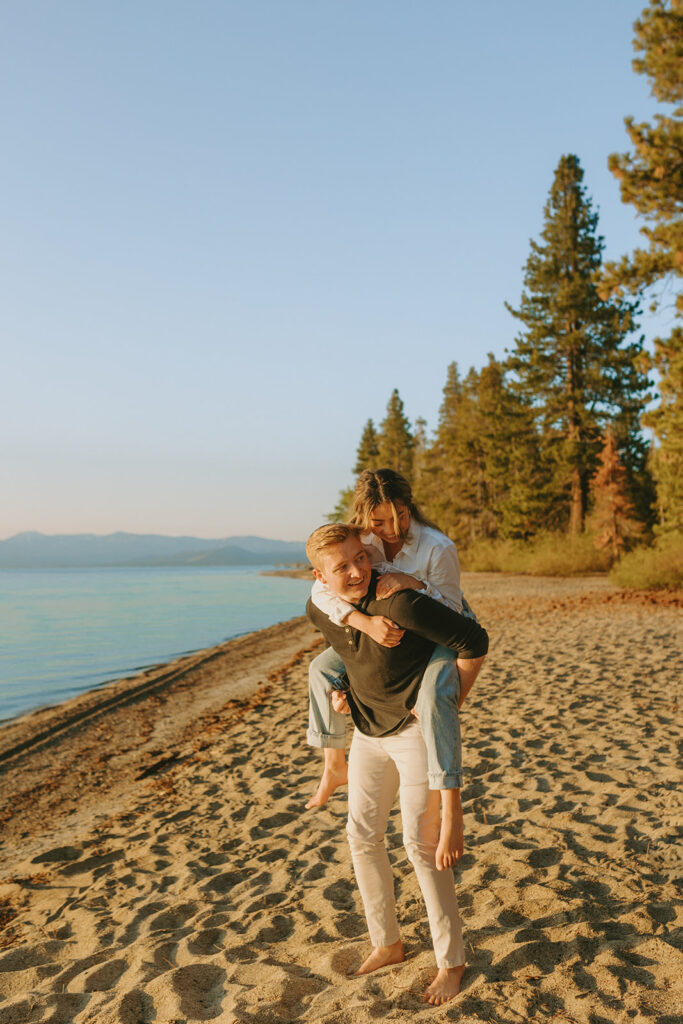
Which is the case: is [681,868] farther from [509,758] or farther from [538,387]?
[538,387]

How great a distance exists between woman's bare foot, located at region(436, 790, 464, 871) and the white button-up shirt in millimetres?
722

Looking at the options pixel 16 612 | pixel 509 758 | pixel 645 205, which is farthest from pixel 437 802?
pixel 16 612

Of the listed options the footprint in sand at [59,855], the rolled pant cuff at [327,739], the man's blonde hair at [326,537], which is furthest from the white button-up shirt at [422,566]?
the footprint in sand at [59,855]

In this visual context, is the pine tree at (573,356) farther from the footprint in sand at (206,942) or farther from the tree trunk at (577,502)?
the footprint in sand at (206,942)

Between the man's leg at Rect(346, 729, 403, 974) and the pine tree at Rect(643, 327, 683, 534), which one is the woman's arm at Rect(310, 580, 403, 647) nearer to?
the man's leg at Rect(346, 729, 403, 974)

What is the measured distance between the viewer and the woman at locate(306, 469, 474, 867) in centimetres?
251

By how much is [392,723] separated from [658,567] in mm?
19839

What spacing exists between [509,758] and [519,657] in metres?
5.34

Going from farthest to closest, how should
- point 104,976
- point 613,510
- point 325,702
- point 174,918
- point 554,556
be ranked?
point 554,556, point 613,510, point 174,918, point 104,976, point 325,702

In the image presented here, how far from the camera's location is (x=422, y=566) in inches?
105

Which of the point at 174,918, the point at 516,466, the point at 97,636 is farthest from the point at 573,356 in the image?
the point at 174,918

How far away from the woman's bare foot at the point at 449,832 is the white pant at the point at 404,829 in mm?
100

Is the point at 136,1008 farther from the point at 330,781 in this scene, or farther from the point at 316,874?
the point at 316,874

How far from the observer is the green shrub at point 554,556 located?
31562 mm
